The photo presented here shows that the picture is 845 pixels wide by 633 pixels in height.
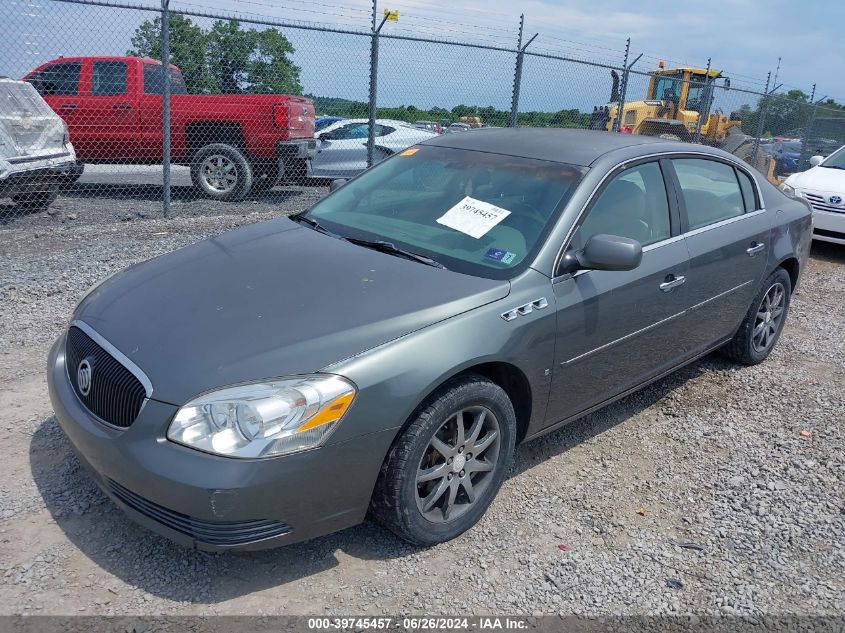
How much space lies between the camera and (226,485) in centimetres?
239

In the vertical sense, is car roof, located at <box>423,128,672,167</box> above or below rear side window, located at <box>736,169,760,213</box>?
above

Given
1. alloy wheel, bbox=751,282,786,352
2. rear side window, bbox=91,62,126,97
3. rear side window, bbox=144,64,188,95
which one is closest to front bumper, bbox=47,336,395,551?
alloy wheel, bbox=751,282,786,352

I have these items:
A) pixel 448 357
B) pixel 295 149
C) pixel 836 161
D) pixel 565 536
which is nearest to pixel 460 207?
pixel 448 357

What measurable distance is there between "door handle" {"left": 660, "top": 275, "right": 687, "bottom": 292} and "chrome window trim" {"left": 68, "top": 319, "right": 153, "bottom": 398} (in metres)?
2.61

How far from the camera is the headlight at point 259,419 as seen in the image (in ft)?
8.02

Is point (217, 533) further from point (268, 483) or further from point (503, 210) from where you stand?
point (503, 210)

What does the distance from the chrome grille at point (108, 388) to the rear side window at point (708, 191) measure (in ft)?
10.2

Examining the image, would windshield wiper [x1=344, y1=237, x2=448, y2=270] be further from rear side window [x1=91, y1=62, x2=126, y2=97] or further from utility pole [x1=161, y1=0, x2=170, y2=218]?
rear side window [x1=91, y1=62, x2=126, y2=97]

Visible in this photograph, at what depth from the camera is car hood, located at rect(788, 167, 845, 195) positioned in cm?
949

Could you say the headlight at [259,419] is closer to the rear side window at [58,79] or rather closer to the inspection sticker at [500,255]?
the inspection sticker at [500,255]

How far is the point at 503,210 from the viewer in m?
3.54

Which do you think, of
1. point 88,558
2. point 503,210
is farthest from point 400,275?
point 88,558

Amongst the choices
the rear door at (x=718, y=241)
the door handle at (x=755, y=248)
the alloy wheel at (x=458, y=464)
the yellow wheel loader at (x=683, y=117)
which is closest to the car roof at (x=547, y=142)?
the rear door at (x=718, y=241)

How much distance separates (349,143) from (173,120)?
299 cm
